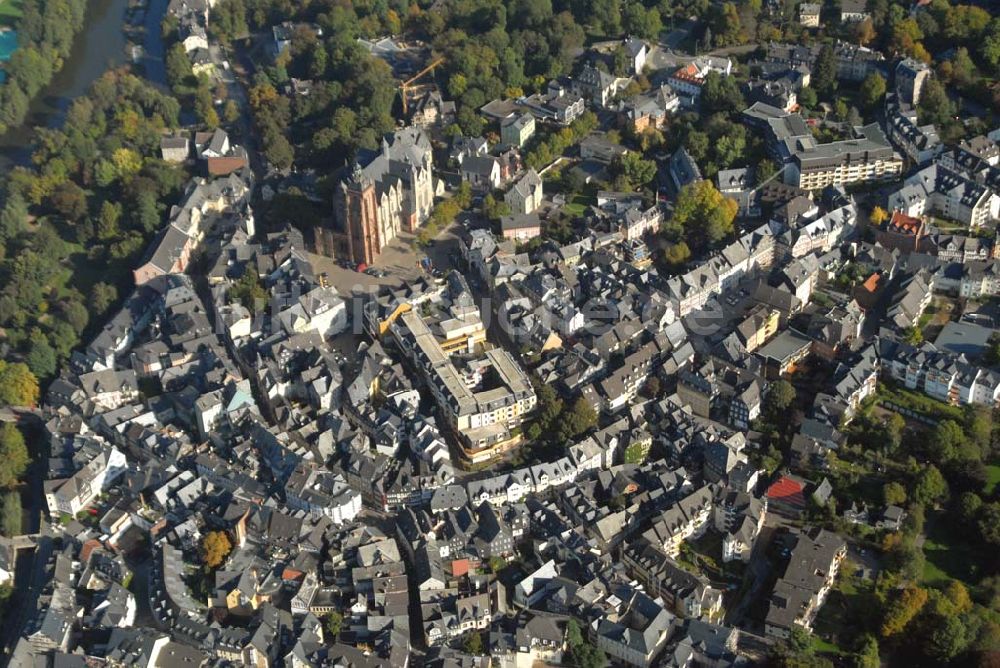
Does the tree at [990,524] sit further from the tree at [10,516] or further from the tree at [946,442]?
the tree at [10,516]

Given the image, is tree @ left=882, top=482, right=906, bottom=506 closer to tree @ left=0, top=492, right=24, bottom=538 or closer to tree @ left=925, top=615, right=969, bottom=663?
tree @ left=925, top=615, right=969, bottom=663

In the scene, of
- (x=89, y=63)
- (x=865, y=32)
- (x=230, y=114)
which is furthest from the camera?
(x=89, y=63)

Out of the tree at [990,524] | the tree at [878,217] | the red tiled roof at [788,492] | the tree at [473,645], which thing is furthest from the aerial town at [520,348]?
the tree at [878,217]

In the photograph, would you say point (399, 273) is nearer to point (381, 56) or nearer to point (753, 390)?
point (753, 390)

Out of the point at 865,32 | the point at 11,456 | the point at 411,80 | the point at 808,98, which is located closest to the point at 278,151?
the point at 411,80

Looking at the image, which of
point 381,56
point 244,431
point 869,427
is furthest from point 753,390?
point 381,56

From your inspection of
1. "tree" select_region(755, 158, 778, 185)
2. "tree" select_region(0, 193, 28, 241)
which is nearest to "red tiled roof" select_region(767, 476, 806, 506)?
"tree" select_region(755, 158, 778, 185)

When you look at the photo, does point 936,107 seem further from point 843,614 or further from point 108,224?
point 108,224

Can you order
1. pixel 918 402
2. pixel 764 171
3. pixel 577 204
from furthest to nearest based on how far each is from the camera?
pixel 577 204 → pixel 764 171 → pixel 918 402
